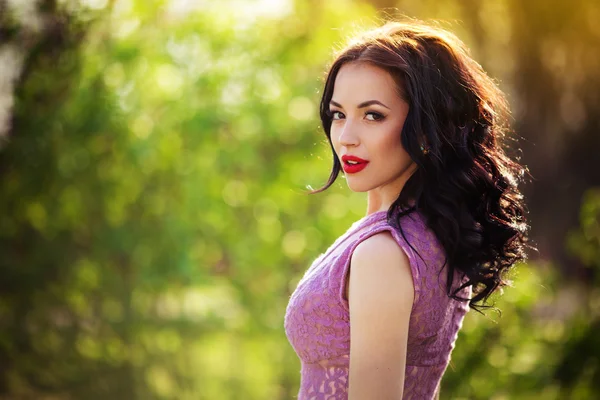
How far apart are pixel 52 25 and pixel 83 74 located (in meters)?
0.36

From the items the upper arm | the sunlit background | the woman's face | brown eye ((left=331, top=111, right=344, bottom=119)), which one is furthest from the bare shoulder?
the sunlit background

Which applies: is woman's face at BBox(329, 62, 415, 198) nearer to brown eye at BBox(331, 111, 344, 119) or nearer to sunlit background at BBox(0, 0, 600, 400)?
brown eye at BBox(331, 111, 344, 119)

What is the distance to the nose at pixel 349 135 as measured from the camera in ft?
5.06

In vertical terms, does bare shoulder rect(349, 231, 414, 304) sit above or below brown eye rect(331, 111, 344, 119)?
below

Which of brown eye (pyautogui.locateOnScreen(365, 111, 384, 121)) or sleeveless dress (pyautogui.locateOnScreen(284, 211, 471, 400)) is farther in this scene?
brown eye (pyautogui.locateOnScreen(365, 111, 384, 121))

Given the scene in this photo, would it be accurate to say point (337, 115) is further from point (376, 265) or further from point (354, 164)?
point (376, 265)

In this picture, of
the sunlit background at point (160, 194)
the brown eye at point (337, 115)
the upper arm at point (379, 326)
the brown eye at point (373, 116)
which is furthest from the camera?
the sunlit background at point (160, 194)

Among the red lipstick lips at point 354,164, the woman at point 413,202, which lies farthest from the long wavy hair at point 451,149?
the red lipstick lips at point 354,164

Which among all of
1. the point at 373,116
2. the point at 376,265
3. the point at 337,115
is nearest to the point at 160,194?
the point at 337,115

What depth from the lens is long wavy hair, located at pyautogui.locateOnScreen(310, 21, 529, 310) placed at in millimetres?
1503

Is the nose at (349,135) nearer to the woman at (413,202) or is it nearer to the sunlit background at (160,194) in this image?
the woman at (413,202)

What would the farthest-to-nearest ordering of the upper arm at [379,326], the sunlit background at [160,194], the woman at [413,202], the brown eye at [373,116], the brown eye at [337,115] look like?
the sunlit background at [160,194], the brown eye at [337,115], the brown eye at [373,116], the woman at [413,202], the upper arm at [379,326]

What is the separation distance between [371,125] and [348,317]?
43 centimetres

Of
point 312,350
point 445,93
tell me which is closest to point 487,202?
point 445,93
